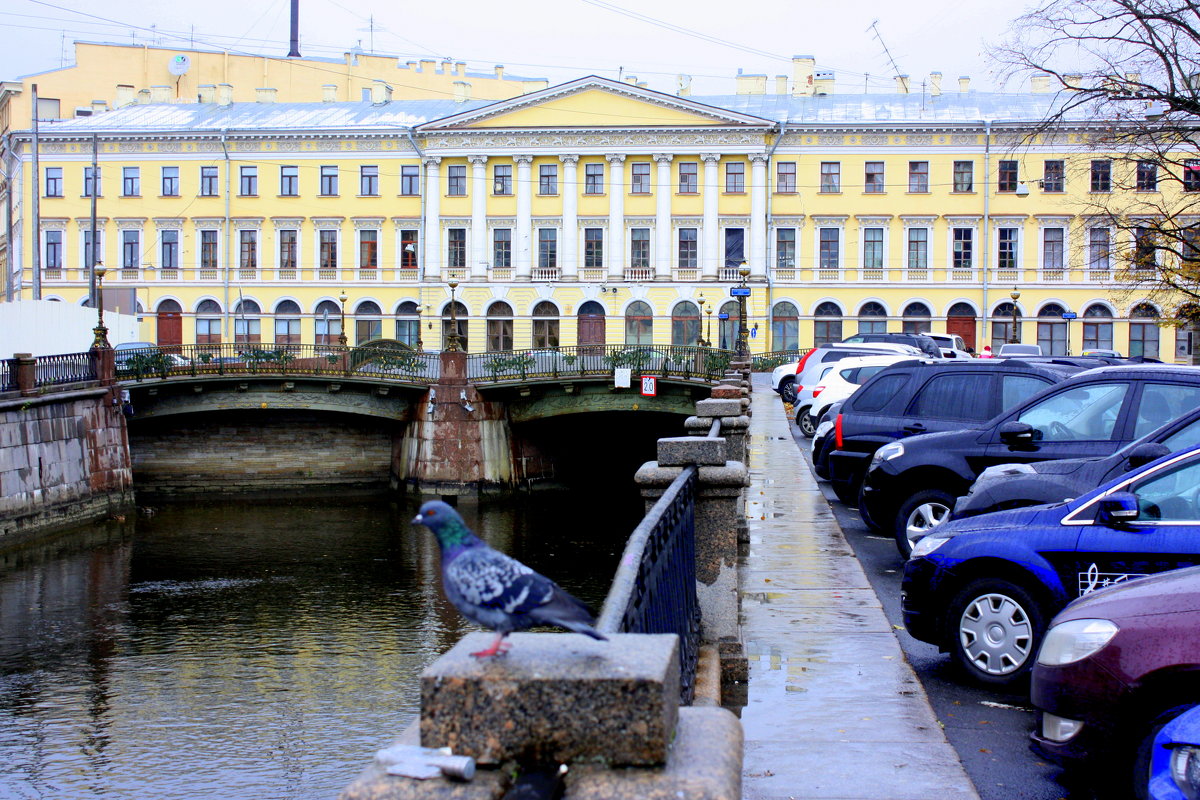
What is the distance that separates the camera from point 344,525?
37.3 m

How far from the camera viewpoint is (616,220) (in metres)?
66.2

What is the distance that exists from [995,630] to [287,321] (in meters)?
63.2

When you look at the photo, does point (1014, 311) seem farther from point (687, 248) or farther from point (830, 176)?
point (687, 248)

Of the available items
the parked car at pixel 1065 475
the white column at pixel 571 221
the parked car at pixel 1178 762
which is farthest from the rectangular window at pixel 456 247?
the parked car at pixel 1178 762

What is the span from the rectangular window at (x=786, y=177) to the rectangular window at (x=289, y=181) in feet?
82.4

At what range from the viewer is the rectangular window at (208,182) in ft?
224

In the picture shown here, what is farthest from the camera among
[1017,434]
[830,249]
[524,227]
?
[524,227]

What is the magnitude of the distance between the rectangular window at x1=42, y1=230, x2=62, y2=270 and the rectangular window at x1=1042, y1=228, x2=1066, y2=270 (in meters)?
51.0

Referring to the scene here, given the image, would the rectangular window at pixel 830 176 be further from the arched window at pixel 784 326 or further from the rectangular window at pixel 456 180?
the rectangular window at pixel 456 180

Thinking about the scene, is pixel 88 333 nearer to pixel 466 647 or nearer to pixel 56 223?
pixel 56 223

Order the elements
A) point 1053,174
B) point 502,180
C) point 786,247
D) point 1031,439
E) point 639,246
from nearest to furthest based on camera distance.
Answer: point 1031,439 → point 1053,174 → point 786,247 → point 639,246 → point 502,180

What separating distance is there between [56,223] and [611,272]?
97.7ft

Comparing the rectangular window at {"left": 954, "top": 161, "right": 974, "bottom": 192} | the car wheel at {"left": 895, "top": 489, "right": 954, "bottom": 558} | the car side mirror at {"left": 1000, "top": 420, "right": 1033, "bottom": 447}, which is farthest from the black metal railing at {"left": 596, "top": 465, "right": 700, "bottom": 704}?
the rectangular window at {"left": 954, "top": 161, "right": 974, "bottom": 192}

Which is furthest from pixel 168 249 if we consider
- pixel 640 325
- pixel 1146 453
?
pixel 1146 453
